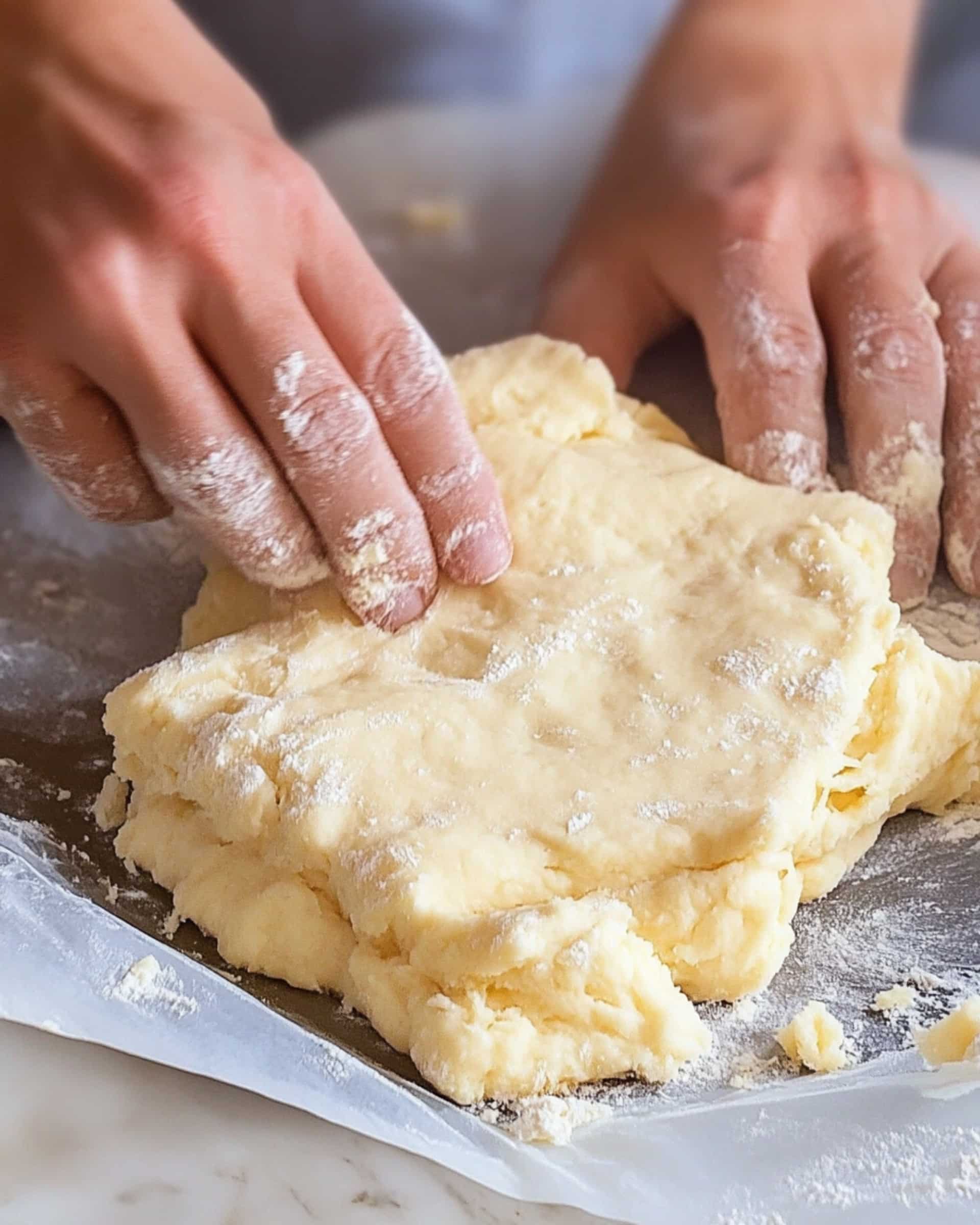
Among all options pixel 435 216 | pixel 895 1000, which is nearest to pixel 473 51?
pixel 435 216

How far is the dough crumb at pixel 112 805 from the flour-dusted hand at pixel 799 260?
2.83ft

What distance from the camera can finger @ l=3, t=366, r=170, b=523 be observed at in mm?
1457

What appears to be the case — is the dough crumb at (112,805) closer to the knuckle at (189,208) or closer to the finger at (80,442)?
the finger at (80,442)

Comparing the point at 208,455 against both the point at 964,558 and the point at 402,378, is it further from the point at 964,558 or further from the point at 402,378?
the point at 964,558

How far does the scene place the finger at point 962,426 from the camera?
1628 millimetres

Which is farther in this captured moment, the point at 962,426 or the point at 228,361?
the point at 962,426

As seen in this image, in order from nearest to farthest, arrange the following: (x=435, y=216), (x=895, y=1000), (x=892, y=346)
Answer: (x=895, y=1000), (x=892, y=346), (x=435, y=216)

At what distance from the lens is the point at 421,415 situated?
1.43 metres

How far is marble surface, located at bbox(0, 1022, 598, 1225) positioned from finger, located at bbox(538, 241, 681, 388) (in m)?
1.21

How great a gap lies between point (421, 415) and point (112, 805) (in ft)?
1.82

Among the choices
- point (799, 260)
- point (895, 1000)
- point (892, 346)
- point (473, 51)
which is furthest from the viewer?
point (473, 51)

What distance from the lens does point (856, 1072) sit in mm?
1124

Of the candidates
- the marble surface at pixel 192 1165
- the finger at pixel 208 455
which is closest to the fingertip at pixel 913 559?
the finger at pixel 208 455

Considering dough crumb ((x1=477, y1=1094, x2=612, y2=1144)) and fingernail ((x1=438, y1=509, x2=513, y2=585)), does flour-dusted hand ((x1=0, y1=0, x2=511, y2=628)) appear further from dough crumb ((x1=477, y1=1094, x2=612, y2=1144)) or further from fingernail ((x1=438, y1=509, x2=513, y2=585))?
dough crumb ((x1=477, y1=1094, x2=612, y2=1144))
